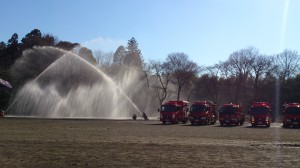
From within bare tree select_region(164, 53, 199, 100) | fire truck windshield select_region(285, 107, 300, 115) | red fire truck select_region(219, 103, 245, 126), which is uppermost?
bare tree select_region(164, 53, 199, 100)

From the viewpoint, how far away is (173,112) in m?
60.8

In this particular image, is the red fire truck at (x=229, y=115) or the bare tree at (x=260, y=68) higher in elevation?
the bare tree at (x=260, y=68)

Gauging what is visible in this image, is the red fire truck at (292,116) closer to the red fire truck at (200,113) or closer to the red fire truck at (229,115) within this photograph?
the red fire truck at (229,115)

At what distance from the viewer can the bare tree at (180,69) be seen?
103 metres

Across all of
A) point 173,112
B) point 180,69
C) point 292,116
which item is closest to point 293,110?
point 292,116

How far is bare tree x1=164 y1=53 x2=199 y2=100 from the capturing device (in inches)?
4053

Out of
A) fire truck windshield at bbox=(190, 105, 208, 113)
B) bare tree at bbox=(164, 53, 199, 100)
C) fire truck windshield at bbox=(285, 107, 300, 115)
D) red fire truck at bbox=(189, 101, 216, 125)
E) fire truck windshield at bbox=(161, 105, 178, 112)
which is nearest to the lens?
fire truck windshield at bbox=(285, 107, 300, 115)

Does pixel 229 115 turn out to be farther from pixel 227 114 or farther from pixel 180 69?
pixel 180 69

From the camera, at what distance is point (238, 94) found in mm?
102312

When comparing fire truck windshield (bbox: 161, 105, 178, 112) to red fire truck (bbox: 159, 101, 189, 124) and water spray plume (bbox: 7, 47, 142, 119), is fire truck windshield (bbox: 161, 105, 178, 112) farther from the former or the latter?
water spray plume (bbox: 7, 47, 142, 119)

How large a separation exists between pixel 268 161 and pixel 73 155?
7.66 metres

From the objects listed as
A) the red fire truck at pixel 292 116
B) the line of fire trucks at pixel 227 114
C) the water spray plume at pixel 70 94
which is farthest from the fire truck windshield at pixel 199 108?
the water spray plume at pixel 70 94

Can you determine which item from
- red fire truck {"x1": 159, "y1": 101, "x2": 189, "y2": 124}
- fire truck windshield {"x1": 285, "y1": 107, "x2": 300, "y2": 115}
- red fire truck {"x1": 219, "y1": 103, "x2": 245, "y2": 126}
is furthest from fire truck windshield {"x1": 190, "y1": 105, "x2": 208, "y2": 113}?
fire truck windshield {"x1": 285, "y1": 107, "x2": 300, "y2": 115}

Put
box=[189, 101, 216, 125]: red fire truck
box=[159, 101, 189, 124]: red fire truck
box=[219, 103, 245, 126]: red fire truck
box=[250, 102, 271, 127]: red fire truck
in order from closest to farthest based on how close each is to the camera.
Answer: box=[250, 102, 271, 127]: red fire truck < box=[219, 103, 245, 126]: red fire truck < box=[189, 101, 216, 125]: red fire truck < box=[159, 101, 189, 124]: red fire truck
